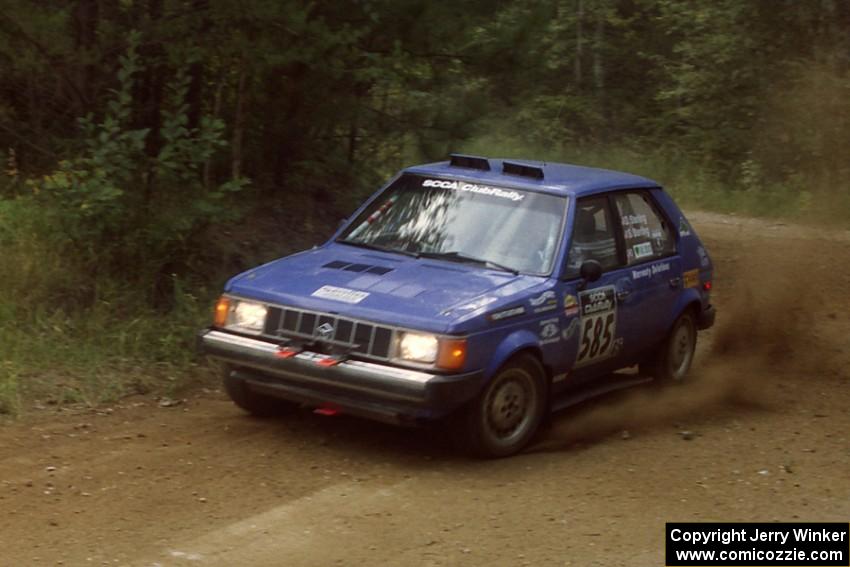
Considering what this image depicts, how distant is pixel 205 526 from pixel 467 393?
5.66ft

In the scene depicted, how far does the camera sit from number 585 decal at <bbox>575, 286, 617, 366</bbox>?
7.83 m

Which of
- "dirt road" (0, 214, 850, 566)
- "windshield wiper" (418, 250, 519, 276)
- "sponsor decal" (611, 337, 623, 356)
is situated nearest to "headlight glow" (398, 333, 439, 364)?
"dirt road" (0, 214, 850, 566)

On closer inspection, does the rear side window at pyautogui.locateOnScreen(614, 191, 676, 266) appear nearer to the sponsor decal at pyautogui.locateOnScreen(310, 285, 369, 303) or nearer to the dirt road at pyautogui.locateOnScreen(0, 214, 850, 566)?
the dirt road at pyautogui.locateOnScreen(0, 214, 850, 566)

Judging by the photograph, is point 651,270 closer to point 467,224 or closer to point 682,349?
point 682,349

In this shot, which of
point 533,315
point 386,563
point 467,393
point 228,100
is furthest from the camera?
point 228,100

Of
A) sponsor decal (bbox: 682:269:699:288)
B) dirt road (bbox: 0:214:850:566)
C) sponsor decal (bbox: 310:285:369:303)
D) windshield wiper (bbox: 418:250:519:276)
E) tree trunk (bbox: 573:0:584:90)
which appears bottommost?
dirt road (bbox: 0:214:850:566)

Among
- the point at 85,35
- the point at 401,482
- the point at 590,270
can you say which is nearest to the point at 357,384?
the point at 401,482

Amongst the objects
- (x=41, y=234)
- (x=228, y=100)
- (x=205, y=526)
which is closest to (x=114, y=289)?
(x=41, y=234)

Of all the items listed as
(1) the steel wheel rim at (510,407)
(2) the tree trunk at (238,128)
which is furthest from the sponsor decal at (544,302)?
(2) the tree trunk at (238,128)

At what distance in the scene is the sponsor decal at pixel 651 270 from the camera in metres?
8.44

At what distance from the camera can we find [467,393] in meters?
6.83

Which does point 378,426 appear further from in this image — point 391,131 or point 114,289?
point 391,131

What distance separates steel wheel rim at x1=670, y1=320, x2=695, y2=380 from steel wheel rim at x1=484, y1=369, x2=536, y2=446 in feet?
6.62

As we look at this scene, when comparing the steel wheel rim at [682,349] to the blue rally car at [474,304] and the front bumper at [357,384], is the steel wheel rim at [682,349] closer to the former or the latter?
the blue rally car at [474,304]
